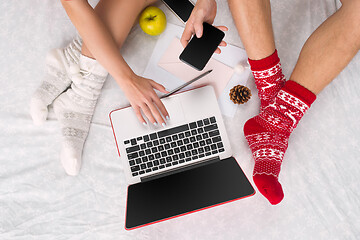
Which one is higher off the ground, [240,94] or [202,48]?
[202,48]

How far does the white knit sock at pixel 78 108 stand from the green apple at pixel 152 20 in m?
0.17

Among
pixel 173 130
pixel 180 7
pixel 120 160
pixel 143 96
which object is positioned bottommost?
pixel 120 160

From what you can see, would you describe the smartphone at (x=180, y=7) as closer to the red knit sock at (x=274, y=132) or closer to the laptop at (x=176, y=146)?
the laptop at (x=176, y=146)

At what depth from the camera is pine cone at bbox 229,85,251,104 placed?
0.81 meters

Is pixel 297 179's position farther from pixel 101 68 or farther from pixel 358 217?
pixel 101 68

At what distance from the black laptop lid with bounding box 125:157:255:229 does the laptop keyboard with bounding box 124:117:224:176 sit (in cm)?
4

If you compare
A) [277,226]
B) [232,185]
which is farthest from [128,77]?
[277,226]

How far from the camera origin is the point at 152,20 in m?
0.83

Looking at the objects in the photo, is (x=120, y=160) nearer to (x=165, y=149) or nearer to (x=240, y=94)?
(x=165, y=149)

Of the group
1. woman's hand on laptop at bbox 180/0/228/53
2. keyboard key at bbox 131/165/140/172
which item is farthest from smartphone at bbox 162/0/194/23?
keyboard key at bbox 131/165/140/172

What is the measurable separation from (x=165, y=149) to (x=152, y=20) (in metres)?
0.36

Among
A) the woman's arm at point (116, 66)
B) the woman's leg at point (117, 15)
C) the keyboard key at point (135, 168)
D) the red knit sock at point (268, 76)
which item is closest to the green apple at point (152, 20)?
the woman's leg at point (117, 15)

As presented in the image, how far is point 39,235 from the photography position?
819mm

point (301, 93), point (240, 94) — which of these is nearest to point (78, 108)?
point (240, 94)
